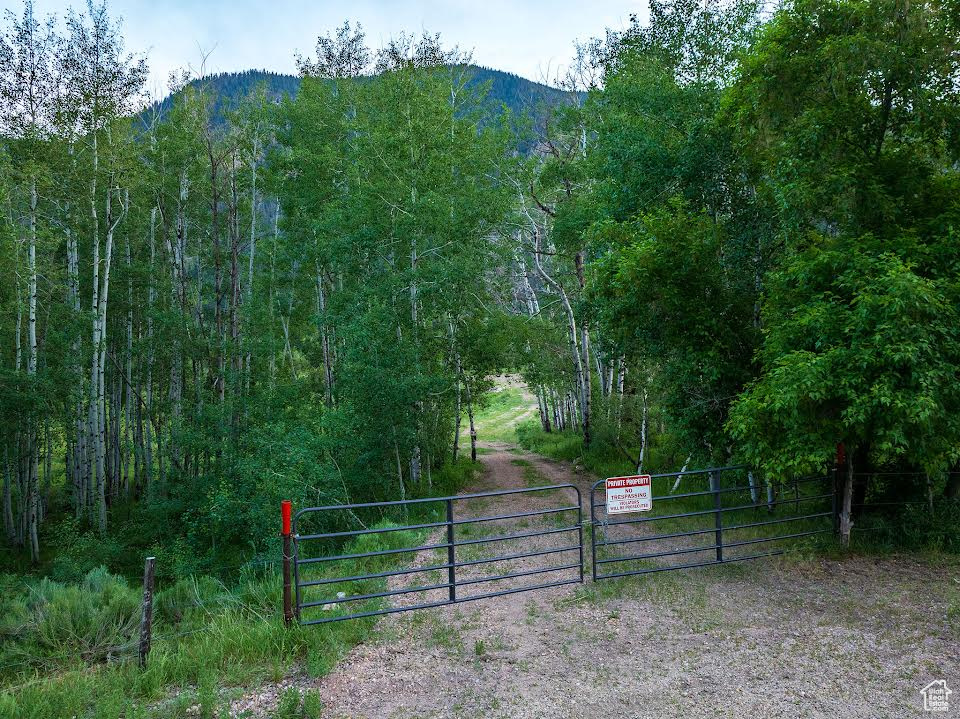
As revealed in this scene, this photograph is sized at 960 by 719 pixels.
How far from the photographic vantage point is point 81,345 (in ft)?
55.1

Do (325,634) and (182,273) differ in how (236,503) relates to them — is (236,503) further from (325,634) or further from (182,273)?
(182,273)

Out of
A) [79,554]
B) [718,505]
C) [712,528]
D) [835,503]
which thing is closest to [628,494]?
[718,505]

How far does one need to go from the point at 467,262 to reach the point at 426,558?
814 cm

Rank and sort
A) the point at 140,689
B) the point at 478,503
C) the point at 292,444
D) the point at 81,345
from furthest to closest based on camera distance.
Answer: the point at 81,345 → the point at 478,503 → the point at 292,444 → the point at 140,689

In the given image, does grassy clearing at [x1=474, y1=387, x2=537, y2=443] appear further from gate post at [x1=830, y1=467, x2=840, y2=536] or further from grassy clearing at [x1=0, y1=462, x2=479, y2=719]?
grassy clearing at [x1=0, y1=462, x2=479, y2=719]

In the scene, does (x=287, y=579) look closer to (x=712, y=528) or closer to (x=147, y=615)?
(x=147, y=615)

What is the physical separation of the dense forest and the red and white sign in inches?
63.2

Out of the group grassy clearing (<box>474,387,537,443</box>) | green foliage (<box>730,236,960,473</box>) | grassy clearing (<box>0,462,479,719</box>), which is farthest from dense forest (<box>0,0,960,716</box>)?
grassy clearing (<box>474,387,537,443</box>)

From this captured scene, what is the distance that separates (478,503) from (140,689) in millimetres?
10142

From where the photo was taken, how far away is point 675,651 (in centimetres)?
551

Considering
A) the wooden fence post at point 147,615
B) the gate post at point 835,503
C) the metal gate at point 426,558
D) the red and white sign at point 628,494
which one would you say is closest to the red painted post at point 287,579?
the metal gate at point 426,558

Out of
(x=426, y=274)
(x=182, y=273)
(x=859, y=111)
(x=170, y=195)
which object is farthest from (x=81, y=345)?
(x=859, y=111)

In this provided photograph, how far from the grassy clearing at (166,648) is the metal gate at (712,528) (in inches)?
129

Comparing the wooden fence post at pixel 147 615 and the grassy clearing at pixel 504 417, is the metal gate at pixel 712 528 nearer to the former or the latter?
the wooden fence post at pixel 147 615
